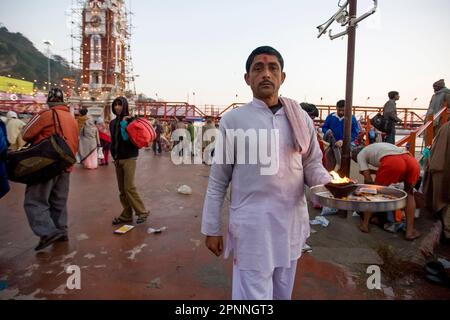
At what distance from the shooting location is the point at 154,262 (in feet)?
11.0

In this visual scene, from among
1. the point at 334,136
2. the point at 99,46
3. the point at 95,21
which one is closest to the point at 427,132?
the point at 334,136

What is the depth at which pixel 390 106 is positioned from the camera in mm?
6980

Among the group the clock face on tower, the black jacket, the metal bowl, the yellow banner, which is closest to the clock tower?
the clock face on tower

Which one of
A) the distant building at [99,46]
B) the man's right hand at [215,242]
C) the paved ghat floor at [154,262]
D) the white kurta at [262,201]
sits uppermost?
the distant building at [99,46]

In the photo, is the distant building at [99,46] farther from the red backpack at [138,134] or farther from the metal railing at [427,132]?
the metal railing at [427,132]

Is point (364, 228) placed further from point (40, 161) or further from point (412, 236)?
point (40, 161)

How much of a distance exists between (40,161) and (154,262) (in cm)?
178

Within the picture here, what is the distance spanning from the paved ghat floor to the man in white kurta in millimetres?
1070

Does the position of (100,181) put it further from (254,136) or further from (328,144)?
(254,136)

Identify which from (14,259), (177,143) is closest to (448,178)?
(14,259)

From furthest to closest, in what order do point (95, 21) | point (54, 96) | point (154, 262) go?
point (95, 21) < point (54, 96) < point (154, 262)

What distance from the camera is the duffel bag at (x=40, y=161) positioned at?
11.0ft

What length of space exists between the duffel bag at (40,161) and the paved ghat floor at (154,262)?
3.10ft

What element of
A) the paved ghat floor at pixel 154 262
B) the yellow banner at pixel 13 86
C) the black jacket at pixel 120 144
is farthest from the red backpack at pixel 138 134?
the yellow banner at pixel 13 86
